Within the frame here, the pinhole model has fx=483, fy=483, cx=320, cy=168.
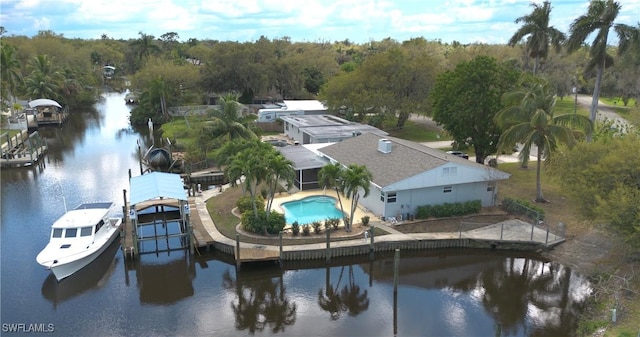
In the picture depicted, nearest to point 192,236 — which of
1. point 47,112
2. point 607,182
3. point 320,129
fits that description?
point 607,182

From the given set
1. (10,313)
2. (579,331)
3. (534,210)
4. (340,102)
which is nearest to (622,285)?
(579,331)

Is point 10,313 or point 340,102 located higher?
point 340,102

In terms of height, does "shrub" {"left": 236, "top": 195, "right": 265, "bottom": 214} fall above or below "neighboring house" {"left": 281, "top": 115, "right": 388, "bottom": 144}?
below

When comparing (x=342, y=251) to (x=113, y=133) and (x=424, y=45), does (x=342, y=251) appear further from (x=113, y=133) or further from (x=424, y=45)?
(x=424, y=45)

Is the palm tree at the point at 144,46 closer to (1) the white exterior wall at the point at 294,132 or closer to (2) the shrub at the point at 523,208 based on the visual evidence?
(1) the white exterior wall at the point at 294,132

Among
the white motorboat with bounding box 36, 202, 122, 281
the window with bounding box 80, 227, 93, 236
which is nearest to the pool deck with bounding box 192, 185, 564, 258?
the white motorboat with bounding box 36, 202, 122, 281

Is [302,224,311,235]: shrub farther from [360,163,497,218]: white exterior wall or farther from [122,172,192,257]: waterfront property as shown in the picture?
[122,172,192,257]: waterfront property
